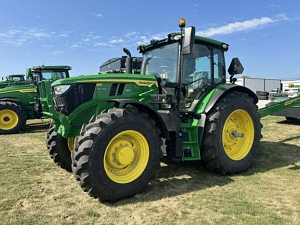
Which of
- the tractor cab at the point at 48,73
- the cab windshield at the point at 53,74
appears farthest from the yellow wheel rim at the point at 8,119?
the cab windshield at the point at 53,74

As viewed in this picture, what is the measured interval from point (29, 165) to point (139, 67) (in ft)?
9.69

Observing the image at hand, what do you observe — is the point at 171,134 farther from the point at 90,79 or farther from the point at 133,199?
the point at 90,79

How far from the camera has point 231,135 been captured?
15.3 feet

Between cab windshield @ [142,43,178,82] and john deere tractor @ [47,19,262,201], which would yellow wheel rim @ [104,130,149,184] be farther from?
cab windshield @ [142,43,178,82]

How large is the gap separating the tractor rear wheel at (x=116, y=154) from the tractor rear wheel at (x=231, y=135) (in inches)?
41.7

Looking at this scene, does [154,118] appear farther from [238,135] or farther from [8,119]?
[8,119]

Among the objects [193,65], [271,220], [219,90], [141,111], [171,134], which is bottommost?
[271,220]

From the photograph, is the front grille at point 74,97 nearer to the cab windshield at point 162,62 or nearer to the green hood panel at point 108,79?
the green hood panel at point 108,79

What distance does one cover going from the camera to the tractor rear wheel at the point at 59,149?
15.0ft

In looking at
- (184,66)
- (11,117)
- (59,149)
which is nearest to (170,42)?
(184,66)

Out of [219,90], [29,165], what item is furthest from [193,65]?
[29,165]

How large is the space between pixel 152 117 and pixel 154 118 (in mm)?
34

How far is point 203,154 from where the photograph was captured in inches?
168

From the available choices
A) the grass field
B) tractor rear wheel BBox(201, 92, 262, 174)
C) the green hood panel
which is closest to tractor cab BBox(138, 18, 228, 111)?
the green hood panel
